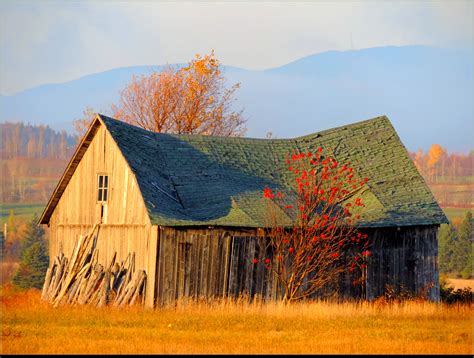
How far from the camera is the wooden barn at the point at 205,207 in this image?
108 feet

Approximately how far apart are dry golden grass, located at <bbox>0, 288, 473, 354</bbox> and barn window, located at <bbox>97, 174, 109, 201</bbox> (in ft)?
15.3

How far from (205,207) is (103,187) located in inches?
157

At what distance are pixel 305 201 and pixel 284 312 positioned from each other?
14.8ft

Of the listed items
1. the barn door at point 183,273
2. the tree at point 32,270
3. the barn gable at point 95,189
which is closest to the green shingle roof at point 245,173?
the barn gable at point 95,189

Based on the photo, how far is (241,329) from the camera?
26.4 meters

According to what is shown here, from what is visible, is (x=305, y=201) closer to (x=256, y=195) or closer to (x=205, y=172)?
(x=256, y=195)

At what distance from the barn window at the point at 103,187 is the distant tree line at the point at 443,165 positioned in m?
127

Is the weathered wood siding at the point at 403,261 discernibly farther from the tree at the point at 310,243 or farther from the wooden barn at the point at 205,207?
the tree at the point at 310,243

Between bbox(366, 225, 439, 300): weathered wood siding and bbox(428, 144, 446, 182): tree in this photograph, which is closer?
bbox(366, 225, 439, 300): weathered wood siding

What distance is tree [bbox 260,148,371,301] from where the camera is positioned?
3266 cm

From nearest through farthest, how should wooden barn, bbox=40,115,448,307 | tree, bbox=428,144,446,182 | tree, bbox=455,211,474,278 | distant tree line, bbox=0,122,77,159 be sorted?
wooden barn, bbox=40,115,448,307 < tree, bbox=455,211,474,278 < tree, bbox=428,144,446,182 < distant tree line, bbox=0,122,77,159

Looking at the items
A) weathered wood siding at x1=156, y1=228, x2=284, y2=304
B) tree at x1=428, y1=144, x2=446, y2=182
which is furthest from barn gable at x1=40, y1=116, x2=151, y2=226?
tree at x1=428, y1=144, x2=446, y2=182

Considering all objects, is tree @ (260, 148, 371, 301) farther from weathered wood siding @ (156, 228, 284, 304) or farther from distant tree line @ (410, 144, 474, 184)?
distant tree line @ (410, 144, 474, 184)

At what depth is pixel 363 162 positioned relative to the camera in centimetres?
3947
